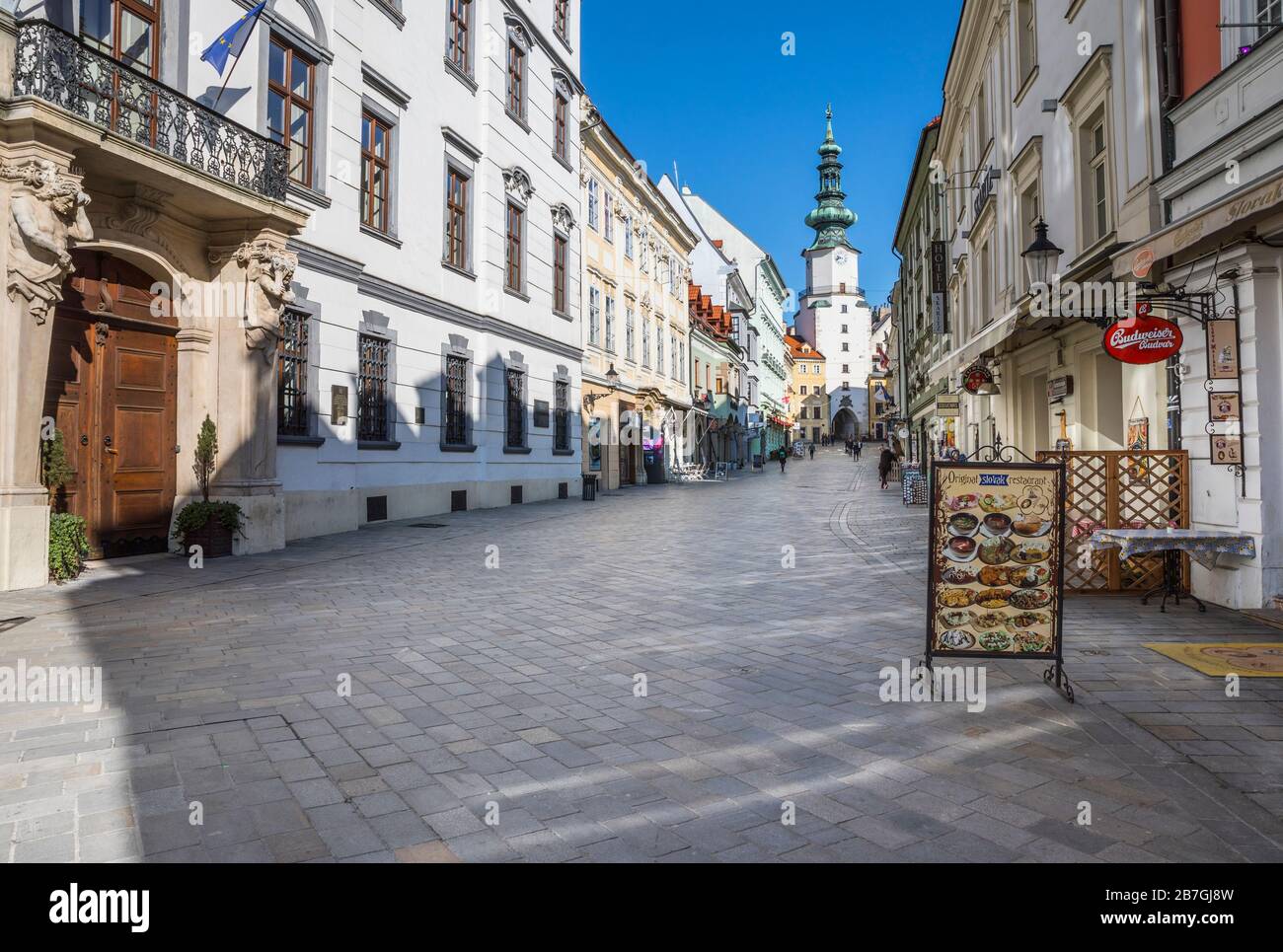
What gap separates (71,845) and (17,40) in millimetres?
9395

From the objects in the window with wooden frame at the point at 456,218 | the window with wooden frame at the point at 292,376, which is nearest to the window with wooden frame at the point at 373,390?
the window with wooden frame at the point at 292,376

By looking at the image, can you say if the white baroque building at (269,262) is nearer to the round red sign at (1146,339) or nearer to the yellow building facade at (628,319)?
the yellow building facade at (628,319)

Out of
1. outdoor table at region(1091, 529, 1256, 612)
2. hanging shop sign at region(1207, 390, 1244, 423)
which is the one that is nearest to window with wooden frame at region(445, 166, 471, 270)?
outdoor table at region(1091, 529, 1256, 612)

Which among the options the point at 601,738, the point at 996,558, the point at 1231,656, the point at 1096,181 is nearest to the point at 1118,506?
the point at 1231,656

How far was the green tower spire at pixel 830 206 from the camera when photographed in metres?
114

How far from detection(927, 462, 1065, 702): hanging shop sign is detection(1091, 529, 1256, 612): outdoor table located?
3.22 metres

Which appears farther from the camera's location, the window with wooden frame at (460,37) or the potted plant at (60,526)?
the window with wooden frame at (460,37)

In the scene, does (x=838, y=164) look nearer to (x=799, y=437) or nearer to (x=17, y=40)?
(x=799, y=437)

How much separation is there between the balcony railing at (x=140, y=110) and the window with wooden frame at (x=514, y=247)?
1022 centimetres

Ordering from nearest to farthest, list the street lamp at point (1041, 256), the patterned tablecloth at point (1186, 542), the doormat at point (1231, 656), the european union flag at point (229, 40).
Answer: the doormat at point (1231, 656) → the patterned tablecloth at point (1186, 542) → the street lamp at point (1041, 256) → the european union flag at point (229, 40)

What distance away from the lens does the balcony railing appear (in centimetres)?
866

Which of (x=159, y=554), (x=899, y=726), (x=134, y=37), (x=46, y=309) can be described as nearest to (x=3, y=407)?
(x=46, y=309)

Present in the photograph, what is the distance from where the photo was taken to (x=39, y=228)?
874cm

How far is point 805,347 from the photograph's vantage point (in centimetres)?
12062
